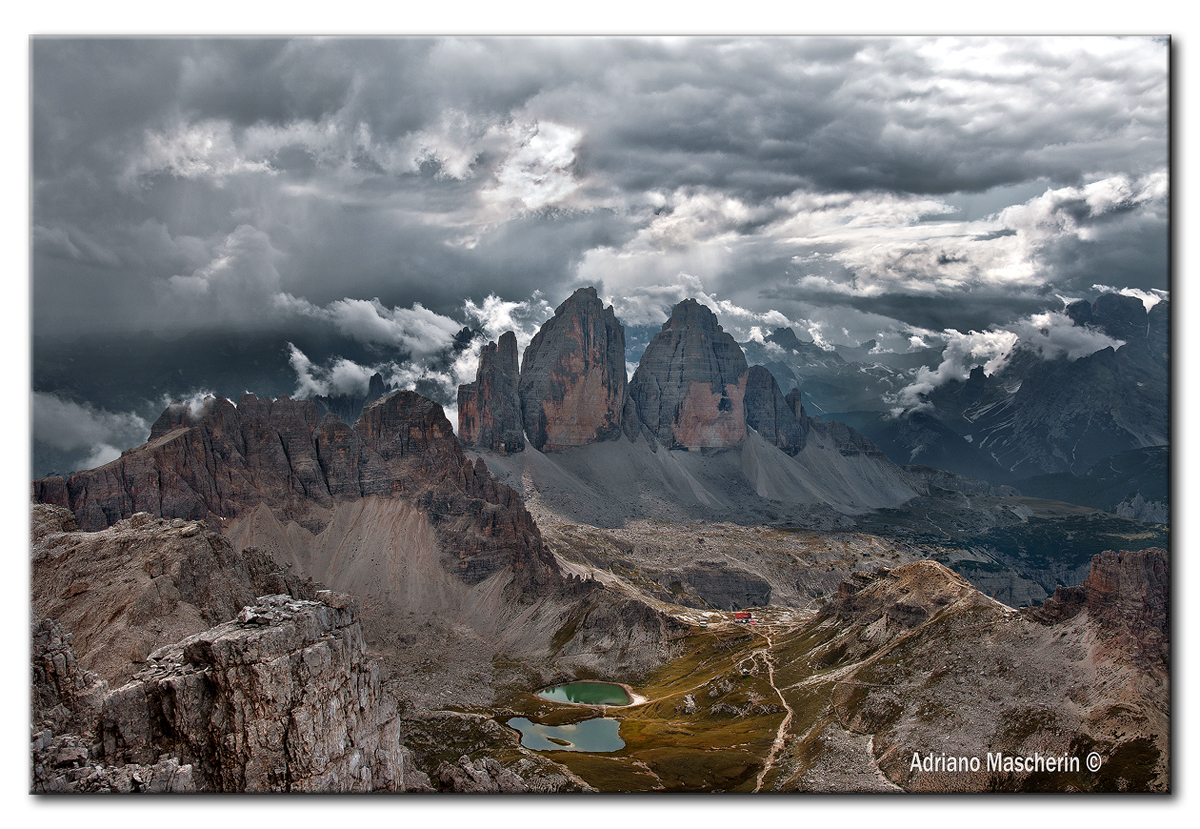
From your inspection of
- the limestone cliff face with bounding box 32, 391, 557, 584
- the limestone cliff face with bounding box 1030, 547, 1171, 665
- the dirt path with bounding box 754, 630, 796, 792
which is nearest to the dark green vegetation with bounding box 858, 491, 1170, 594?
the dirt path with bounding box 754, 630, 796, 792

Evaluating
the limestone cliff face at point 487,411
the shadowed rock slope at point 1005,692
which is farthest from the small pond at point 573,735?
the limestone cliff face at point 487,411

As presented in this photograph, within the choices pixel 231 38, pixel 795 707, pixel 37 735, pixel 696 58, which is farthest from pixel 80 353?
pixel 795 707

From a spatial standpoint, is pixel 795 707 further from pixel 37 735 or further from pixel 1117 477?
pixel 1117 477

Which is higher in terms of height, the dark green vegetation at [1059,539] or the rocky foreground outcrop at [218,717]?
the rocky foreground outcrop at [218,717]

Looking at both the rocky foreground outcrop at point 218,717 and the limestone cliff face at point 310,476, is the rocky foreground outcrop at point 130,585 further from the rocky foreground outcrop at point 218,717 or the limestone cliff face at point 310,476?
the limestone cliff face at point 310,476

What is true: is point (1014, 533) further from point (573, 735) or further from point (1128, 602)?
point (1128, 602)

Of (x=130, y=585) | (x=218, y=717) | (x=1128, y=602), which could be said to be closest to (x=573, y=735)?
(x=130, y=585)

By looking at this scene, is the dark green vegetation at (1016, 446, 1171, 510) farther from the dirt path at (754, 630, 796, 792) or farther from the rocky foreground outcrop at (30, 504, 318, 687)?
the rocky foreground outcrop at (30, 504, 318, 687)
